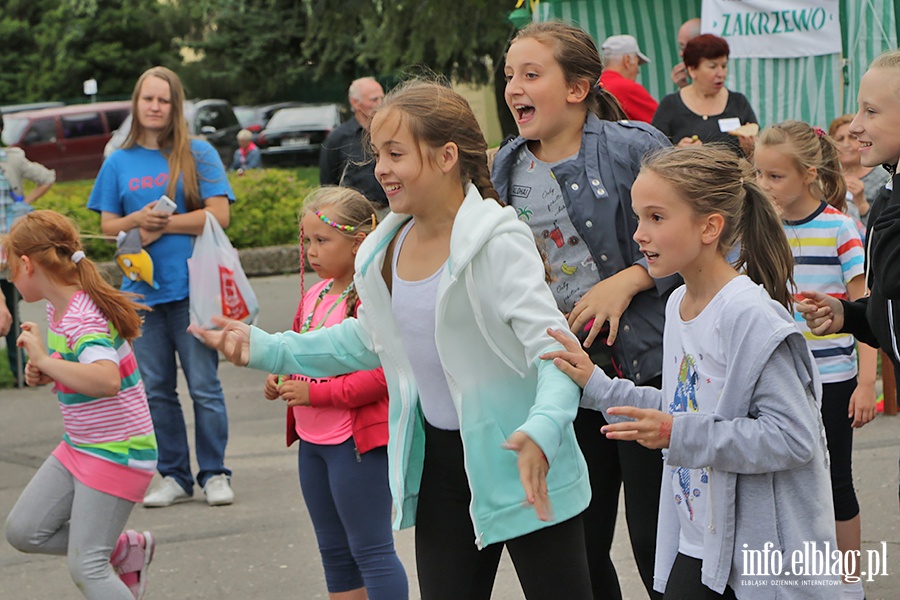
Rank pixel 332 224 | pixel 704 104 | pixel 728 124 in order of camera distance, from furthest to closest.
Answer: pixel 704 104 < pixel 728 124 < pixel 332 224

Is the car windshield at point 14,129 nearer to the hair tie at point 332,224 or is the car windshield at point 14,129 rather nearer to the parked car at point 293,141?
the parked car at point 293,141

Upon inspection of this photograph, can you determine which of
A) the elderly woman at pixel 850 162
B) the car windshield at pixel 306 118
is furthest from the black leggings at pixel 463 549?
the car windshield at pixel 306 118

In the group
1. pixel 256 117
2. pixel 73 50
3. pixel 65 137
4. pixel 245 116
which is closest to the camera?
pixel 65 137

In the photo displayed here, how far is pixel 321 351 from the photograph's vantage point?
3430mm

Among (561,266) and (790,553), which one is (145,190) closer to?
(561,266)

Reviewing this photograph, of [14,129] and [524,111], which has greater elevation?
[524,111]

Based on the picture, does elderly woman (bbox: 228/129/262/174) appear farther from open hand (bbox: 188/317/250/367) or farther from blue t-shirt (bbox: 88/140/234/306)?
open hand (bbox: 188/317/250/367)

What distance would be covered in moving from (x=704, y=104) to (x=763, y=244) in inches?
198

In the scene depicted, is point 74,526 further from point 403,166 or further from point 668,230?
point 668,230

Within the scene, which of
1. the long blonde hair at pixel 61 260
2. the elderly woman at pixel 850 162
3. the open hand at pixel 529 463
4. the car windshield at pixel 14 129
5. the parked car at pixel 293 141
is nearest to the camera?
the open hand at pixel 529 463

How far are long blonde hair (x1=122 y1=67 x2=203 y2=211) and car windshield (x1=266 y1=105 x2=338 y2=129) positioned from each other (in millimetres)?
19072

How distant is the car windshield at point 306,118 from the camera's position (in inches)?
1009

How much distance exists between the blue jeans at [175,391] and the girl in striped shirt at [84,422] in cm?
170

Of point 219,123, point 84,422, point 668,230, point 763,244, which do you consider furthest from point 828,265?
point 219,123
